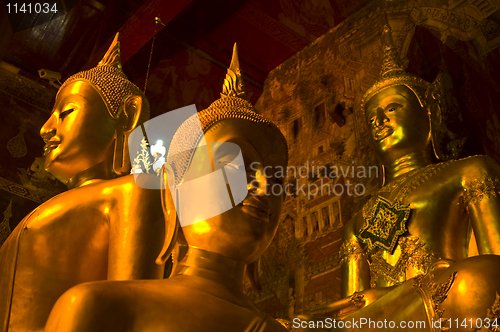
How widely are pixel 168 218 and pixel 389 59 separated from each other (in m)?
2.24

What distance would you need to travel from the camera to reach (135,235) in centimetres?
184

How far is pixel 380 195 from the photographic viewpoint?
290 centimetres

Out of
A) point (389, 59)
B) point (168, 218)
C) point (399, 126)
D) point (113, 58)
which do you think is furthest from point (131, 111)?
point (389, 59)

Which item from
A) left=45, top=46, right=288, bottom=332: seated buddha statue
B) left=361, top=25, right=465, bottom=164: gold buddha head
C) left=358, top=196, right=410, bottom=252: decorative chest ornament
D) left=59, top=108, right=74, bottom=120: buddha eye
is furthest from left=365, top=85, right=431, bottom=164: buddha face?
left=59, top=108, right=74, bottom=120: buddha eye

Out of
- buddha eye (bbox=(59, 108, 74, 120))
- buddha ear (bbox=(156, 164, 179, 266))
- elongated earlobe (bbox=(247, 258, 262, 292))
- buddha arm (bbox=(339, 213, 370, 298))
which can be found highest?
buddha eye (bbox=(59, 108, 74, 120))

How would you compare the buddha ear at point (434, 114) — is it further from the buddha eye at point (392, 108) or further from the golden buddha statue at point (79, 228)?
the golden buddha statue at point (79, 228)

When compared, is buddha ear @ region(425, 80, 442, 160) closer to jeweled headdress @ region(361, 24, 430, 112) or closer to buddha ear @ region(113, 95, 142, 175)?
jeweled headdress @ region(361, 24, 430, 112)

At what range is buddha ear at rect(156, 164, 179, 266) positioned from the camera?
1516mm

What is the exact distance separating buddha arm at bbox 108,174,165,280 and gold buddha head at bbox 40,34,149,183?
31cm

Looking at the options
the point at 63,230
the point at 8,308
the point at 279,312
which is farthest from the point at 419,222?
the point at 8,308

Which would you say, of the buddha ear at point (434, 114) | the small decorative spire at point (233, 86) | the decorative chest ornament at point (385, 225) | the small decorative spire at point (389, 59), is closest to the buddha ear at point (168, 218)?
the small decorative spire at point (233, 86)

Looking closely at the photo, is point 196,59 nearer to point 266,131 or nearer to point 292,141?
point 292,141

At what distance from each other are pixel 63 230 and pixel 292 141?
2.53 m

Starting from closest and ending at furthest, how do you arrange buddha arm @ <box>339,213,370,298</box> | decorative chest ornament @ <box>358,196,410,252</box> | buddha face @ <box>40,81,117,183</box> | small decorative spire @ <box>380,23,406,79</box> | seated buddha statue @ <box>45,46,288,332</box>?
seated buddha statue @ <box>45,46,288,332</box>, buddha face @ <box>40,81,117,183</box>, decorative chest ornament @ <box>358,196,410,252</box>, buddha arm @ <box>339,213,370,298</box>, small decorative spire @ <box>380,23,406,79</box>
